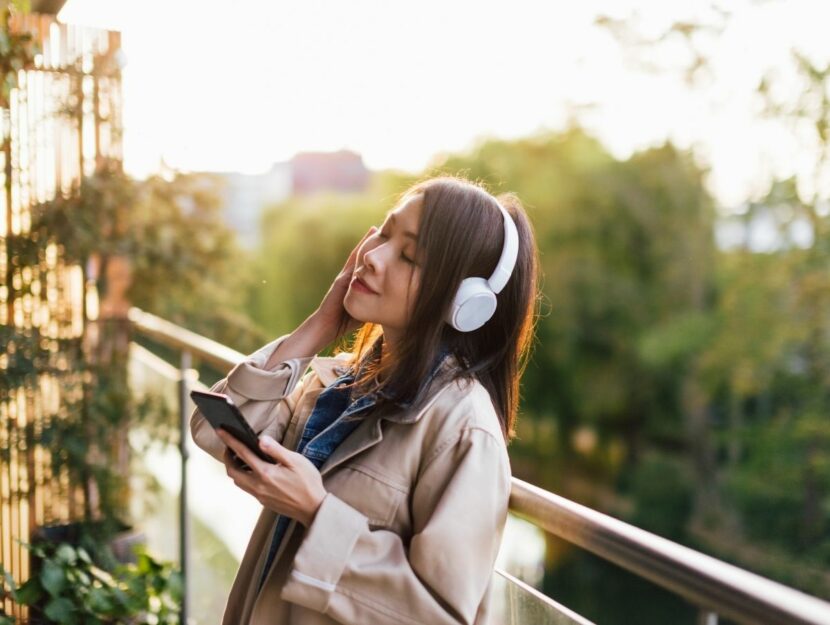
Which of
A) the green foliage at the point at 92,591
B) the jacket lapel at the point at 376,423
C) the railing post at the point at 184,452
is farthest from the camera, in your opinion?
the railing post at the point at 184,452

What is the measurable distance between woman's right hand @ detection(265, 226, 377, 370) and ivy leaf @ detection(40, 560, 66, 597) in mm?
1165

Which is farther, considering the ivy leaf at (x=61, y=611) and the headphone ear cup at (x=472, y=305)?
the ivy leaf at (x=61, y=611)

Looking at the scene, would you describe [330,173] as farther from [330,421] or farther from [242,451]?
[242,451]

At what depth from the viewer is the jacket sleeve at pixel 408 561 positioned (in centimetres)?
93

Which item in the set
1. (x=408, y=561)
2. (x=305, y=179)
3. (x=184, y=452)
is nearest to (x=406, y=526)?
(x=408, y=561)

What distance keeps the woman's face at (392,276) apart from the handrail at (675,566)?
0.26 meters

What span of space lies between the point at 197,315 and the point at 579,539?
3.66 m

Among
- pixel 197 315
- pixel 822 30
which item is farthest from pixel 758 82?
pixel 197 315

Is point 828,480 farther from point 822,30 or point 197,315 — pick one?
point 197,315

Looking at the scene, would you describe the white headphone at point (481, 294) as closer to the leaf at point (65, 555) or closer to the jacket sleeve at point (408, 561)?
the jacket sleeve at point (408, 561)

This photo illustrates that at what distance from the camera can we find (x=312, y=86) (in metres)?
16.6

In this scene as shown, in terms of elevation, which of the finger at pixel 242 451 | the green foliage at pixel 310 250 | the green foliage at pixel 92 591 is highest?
the finger at pixel 242 451

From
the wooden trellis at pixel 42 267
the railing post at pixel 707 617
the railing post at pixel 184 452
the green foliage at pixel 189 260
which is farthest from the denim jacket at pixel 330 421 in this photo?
the green foliage at pixel 189 260

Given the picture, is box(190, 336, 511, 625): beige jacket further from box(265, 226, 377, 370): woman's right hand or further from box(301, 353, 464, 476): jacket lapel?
box(265, 226, 377, 370): woman's right hand
